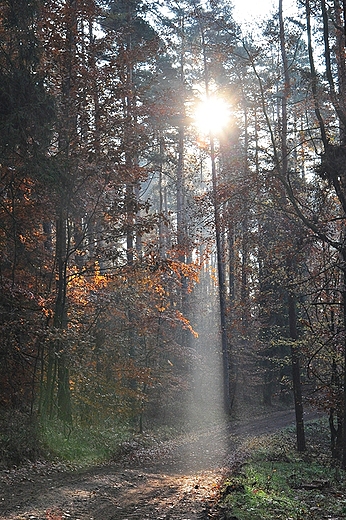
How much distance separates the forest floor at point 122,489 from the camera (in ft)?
27.1

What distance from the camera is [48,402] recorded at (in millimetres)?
15547

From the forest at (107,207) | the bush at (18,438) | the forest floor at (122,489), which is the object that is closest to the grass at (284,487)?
the forest floor at (122,489)

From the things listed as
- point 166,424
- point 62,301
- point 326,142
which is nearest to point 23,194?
point 62,301

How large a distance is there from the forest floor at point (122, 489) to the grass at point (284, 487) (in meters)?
0.45

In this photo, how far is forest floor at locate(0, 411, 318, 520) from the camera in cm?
826

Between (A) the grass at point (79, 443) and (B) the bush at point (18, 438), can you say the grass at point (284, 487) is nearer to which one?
(A) the grass at point (79, 443)

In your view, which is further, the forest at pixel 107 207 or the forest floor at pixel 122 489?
the forest at pixel 107 207

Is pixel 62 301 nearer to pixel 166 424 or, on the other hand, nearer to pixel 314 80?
pixel 314 80

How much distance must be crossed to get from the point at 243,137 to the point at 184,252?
24.3 meters

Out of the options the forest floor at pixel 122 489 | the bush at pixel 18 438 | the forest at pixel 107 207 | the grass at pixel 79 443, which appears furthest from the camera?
the forest at pixel 107 207

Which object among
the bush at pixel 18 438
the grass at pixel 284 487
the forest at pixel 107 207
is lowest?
the grass at pixel 284 487

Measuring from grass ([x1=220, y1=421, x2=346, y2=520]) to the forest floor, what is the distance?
45 centimetres

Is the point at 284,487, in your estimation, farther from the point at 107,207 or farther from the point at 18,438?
the point at 107,207

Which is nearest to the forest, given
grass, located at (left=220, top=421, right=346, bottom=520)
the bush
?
the bush
